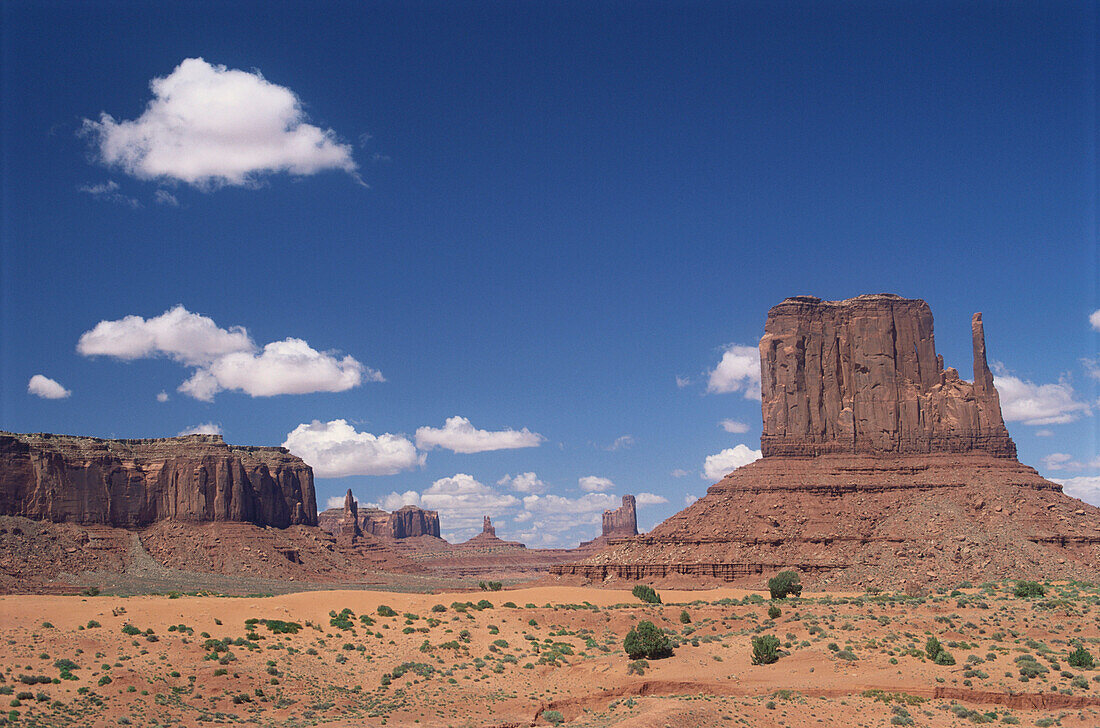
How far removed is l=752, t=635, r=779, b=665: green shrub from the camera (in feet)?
135

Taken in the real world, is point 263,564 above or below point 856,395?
below

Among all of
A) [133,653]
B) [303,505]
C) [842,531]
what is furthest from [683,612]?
[303,505]

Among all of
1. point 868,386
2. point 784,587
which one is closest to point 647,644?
point 784,587

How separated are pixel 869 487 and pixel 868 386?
13420mm

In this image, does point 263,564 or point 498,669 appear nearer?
point 498,669

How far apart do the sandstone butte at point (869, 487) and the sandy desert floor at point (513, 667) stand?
99.1 ft

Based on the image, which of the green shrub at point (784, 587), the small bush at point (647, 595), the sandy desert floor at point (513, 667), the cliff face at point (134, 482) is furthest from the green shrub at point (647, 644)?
the cliff face at point (134, 482)

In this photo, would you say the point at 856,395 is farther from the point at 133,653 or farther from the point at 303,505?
the point at 303,505

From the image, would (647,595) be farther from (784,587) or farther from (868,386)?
(868,386)

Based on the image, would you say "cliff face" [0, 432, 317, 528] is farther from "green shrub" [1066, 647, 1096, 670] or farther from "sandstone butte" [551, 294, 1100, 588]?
"green shrub" [1066, 647, 1096, 670]

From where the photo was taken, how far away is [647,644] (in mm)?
43625

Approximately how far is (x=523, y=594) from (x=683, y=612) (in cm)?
1999

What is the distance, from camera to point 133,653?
40.8 metres

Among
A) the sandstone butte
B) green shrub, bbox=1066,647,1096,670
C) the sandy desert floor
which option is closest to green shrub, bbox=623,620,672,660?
the sandy desert floor
